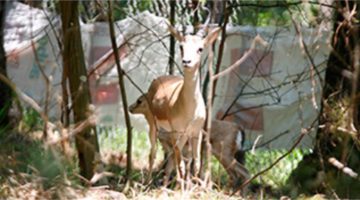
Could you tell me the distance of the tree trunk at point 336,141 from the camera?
6.11 m

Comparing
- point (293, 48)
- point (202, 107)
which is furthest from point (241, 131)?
point (293, 48)

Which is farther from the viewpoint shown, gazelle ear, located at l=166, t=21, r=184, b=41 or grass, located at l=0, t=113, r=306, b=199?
gazelle ear, located at l=166, t=21, r=184, b=41

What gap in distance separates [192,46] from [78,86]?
980mm

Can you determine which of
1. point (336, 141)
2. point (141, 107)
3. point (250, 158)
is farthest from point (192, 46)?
point (250, 158)

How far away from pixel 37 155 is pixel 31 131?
1974mm

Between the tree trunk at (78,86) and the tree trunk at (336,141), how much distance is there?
1749 mm

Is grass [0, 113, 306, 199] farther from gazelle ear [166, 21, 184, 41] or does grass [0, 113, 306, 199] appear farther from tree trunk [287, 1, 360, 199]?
gazelle ear [166, 21, 184, 41]

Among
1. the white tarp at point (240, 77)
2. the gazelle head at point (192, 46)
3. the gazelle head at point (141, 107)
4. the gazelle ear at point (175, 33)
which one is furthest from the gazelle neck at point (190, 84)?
the white tarp at point (240, 77)

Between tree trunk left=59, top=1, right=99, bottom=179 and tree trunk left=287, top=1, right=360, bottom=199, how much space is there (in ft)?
5.74

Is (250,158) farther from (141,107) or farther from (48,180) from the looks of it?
(48,180)

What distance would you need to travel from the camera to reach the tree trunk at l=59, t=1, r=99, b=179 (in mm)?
5891

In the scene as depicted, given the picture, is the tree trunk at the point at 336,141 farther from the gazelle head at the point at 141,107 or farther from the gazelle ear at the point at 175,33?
the gazelle head at the point at 141,107

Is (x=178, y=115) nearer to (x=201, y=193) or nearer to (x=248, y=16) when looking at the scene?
(x=201, y=193)

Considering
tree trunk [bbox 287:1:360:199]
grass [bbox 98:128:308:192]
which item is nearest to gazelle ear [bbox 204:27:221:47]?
tree trunk [bbox 287:1:360:199]
